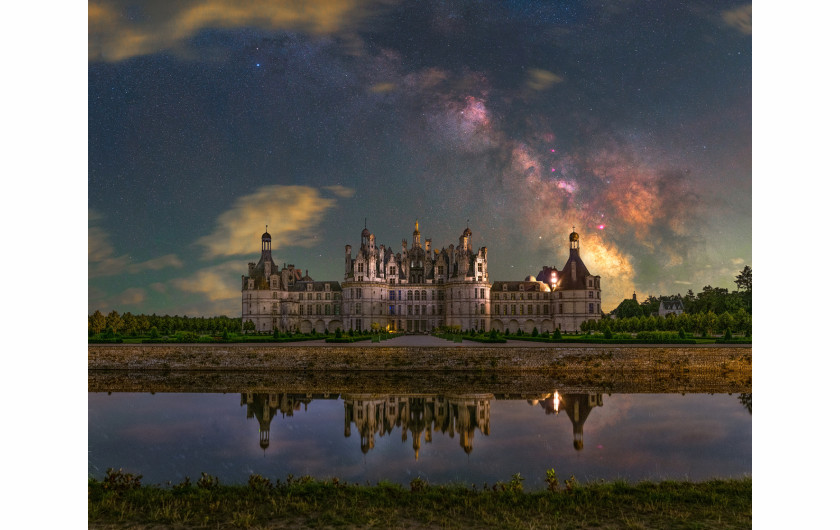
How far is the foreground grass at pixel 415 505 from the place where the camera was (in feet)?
24.6

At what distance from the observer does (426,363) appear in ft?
87.5

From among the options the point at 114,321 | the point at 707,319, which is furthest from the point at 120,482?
the point at 707,319

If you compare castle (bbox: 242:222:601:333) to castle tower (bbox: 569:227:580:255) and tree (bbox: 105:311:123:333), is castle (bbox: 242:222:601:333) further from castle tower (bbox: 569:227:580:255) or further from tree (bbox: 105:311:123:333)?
tree (bbox: 105:311:123:333)

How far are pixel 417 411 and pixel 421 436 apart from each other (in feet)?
9.40

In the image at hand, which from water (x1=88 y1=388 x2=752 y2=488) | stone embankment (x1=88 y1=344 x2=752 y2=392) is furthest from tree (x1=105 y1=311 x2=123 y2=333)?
water (x1=88 y1=388 x2=752 y2=488)

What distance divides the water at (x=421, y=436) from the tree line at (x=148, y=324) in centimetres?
2240

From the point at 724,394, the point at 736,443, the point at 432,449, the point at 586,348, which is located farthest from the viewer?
the point at 586,348

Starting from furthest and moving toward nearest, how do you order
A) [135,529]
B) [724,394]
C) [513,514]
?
[724,394]
[513,514]
[135,529]

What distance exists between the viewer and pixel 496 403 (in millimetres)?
18359

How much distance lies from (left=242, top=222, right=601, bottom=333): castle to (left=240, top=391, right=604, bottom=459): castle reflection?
136ft

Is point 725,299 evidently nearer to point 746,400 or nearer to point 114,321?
point 746,400

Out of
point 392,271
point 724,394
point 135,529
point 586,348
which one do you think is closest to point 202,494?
point 135,529

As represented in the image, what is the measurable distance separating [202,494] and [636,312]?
8905 centimetres

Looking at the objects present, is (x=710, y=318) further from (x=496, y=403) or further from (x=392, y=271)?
(x=392, y=271)
